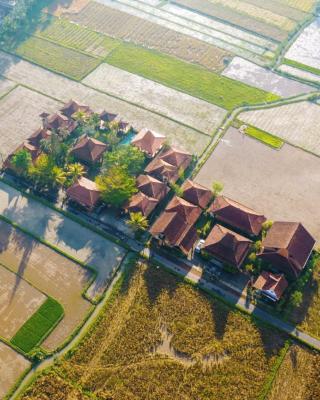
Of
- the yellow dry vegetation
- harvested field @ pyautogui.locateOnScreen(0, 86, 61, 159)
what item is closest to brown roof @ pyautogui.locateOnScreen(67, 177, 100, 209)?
harvested field @ pyautogui.locateOnScreen(0, 86, 61, 159)

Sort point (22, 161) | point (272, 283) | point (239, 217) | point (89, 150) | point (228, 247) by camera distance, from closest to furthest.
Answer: point (272, 283) < point (228, 247) < point (239, 217) < point (22, 161) < point (89, 150)

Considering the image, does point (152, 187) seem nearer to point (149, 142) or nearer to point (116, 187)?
point (116, 187)

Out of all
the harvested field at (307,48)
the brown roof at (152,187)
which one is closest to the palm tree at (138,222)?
the brown roof at (152,187)

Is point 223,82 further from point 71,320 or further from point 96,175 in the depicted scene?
point 71,320

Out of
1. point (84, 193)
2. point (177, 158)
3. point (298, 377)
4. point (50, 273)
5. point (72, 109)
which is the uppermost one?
point (72, 109)

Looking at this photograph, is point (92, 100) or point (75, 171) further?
point (92, 100)

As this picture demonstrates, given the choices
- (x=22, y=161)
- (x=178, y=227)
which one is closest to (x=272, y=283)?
(x=178, y=227)

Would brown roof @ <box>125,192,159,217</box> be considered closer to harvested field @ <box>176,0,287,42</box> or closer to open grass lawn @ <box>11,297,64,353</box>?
open grass lawn @ <box>11,297,64,353</box>

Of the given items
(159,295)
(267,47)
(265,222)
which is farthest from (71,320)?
(267,47)
